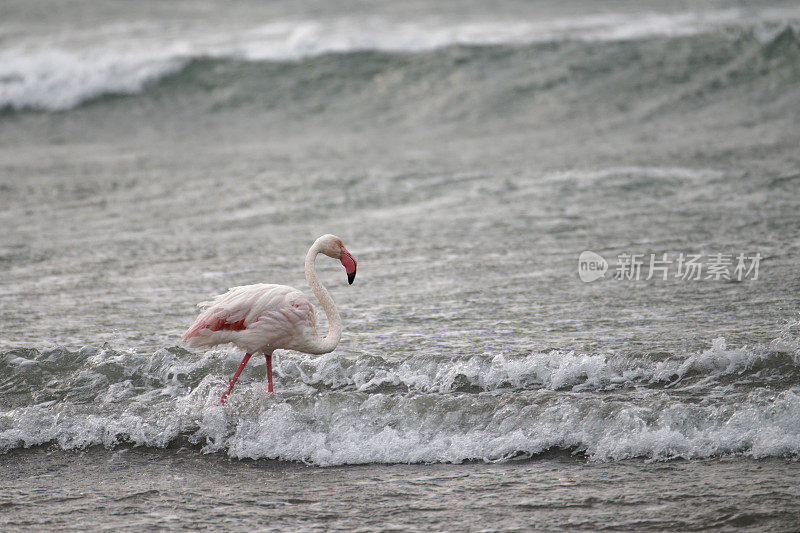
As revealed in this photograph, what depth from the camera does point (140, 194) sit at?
40.0 ft

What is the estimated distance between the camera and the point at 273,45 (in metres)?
22.5

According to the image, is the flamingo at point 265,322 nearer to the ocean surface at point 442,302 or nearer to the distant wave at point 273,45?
the ocean surface at point 442,302

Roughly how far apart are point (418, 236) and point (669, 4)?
16.3m

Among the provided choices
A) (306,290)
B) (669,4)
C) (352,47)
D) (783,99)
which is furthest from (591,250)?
(669,4)

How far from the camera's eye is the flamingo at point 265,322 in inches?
235

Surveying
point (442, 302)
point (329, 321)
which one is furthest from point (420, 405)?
point (442, 302)

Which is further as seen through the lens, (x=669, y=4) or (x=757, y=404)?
(x=669, y=4)

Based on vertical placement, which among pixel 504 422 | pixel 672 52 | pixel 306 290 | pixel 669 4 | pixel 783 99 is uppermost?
pixel 669 4

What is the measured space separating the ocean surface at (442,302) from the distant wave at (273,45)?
6.06 ft

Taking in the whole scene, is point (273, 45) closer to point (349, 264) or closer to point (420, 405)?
point (349, 264)

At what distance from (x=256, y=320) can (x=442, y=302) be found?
2.15 metres

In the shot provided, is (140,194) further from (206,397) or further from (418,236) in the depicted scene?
(206,397)

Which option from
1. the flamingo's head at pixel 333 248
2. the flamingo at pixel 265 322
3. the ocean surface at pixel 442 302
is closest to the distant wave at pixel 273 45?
the ocean surface at pixel 442 302

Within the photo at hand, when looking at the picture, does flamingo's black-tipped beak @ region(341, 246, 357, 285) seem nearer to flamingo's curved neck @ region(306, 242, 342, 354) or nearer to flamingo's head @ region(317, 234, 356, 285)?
flamingo's head @ region(317, 234, 356, 285)
